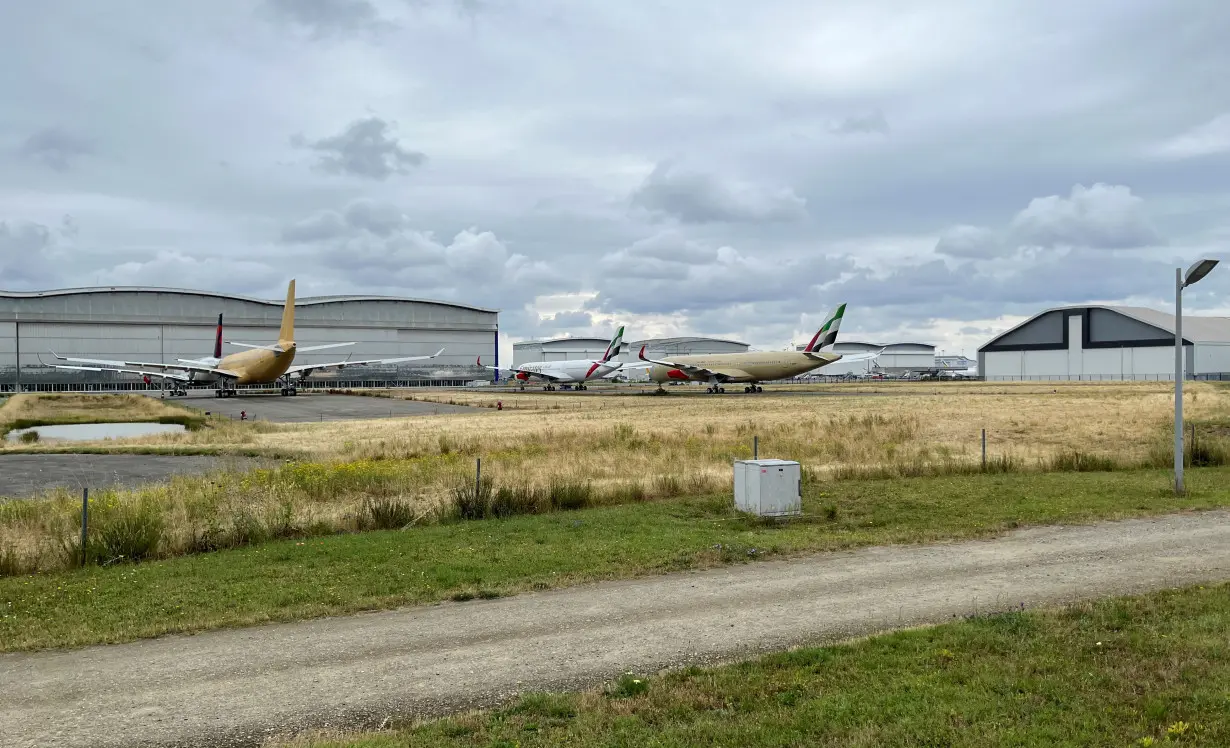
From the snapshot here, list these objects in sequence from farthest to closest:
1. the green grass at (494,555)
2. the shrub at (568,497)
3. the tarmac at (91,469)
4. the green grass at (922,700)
Result: the tarmac at (91,469) → the shrub at (568,497) → the green grass at (494,555) → the green grass at (922,700)

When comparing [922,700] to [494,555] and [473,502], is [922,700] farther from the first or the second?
[473,502]

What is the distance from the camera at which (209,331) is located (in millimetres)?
109062

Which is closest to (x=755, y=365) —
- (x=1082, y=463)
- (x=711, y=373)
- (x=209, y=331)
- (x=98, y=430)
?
(x=711, y=373)

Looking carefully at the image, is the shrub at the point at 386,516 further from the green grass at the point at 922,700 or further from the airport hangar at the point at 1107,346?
the airport hangar at the point at 1107,346

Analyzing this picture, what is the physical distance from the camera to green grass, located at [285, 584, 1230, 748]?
5.75 metres

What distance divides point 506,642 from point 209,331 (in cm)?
11204

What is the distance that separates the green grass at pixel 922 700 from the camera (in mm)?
5750

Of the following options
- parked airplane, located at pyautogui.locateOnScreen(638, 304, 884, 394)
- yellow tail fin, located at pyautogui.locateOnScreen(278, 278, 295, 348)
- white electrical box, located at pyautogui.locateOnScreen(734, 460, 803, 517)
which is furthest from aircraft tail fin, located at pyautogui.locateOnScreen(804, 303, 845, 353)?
white electrical box, located at pyautogui.locateOnScreen(734, 460, 803, 517)

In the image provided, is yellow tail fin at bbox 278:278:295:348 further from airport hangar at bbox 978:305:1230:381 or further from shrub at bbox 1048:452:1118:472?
airport hangar at bbox 978:305:1230:381

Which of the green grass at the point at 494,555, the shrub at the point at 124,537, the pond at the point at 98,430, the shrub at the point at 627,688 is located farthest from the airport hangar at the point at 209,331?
the shrub at the point at 627,688

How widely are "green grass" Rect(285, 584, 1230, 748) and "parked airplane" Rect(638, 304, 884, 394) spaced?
6818 cm

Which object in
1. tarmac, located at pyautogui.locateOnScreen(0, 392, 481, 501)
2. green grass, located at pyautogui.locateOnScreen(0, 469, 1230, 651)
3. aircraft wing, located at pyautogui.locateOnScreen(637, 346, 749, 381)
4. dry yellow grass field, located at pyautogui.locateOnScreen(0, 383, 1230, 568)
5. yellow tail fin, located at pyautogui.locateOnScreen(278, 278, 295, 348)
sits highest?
yellow tail fin, located at pyautogui.locateOnScreen(278, 278, 295, 348)

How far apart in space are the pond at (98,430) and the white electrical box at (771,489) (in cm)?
3108

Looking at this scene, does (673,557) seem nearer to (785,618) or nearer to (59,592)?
(785,618)
